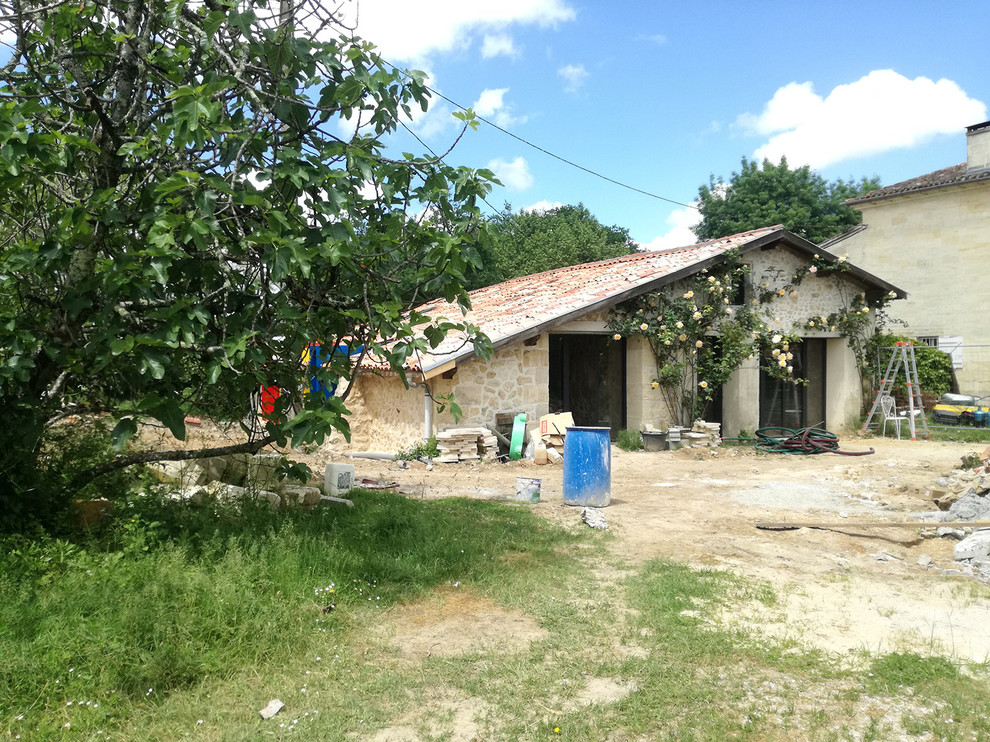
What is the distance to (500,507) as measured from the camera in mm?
7672

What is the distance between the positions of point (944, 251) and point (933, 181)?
209 centimetres

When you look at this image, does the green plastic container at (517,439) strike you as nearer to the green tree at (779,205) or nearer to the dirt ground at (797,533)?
the dirt ground at (797,533)

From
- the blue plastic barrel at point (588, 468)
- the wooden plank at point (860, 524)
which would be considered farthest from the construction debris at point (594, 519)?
the wooden plank at point (860, 524)

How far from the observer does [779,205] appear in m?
31.4

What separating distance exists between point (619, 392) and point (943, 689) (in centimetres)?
1143

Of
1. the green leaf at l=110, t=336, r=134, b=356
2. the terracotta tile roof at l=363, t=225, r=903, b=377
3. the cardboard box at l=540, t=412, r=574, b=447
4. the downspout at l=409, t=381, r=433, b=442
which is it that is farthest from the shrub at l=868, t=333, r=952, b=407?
the green leaf at l=110, t=336, r=134, b=356

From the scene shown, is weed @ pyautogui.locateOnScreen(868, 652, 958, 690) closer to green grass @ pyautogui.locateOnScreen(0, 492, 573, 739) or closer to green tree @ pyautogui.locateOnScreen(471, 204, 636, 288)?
green grass @ pyautogui.locateOnScreen(0, 492, 573, 739)

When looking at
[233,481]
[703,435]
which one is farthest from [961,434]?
[233,481]

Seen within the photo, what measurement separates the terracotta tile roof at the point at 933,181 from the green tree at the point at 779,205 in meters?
8.32

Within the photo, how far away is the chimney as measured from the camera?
2011 centimetres

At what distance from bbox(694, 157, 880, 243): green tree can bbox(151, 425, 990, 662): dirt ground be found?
20.2m

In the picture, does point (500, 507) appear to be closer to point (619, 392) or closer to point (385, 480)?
point (385, 480)

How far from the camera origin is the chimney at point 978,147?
20109 millimetres

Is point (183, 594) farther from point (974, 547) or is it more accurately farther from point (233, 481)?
point (974, 547)
